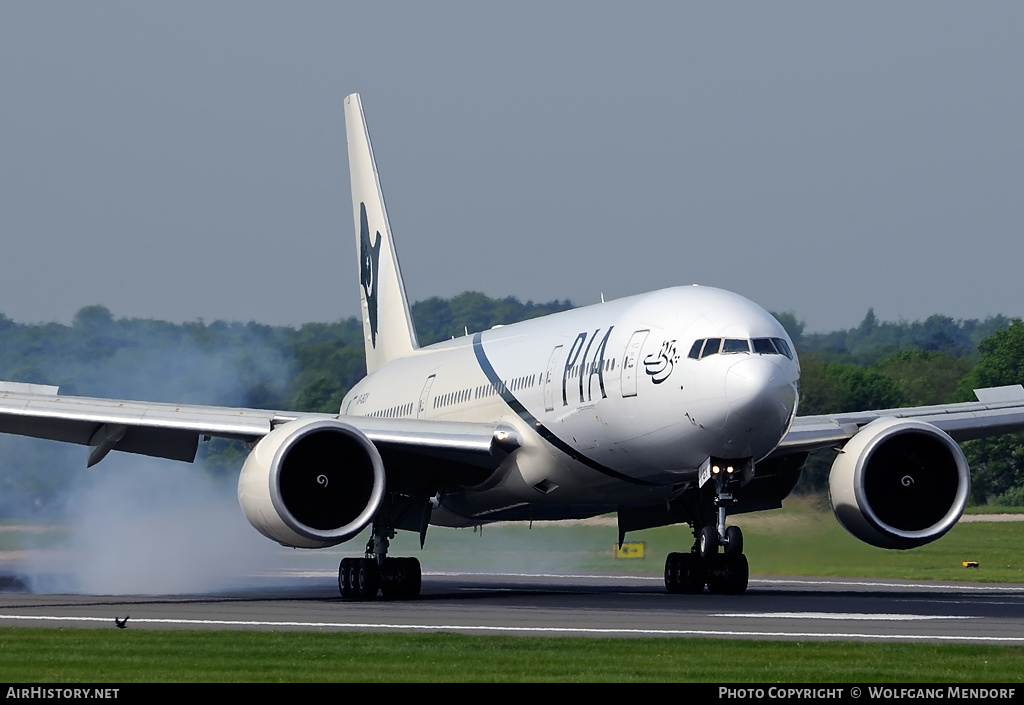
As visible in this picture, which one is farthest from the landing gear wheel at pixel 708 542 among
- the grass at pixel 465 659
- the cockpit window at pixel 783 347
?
the grass at pixel 465 659

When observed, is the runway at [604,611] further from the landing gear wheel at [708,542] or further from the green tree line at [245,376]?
the green tree line at [245,376]

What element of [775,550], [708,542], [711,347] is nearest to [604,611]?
[708,542]

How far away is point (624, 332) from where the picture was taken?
85.3 ft

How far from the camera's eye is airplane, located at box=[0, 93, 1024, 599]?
79.6 feet

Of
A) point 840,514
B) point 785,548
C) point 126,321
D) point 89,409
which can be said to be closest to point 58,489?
point 126,321

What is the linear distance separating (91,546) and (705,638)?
2458cm

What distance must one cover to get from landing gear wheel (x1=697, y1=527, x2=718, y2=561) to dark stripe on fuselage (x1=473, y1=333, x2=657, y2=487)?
5.00ft

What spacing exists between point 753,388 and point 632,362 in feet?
8.20

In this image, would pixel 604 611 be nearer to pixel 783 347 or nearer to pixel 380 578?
pixel 783 347

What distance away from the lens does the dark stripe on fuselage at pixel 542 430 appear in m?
26.4

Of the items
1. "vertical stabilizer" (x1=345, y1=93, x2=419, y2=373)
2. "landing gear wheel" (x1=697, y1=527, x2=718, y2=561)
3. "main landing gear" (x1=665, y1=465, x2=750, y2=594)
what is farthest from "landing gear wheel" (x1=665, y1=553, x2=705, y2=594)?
"vertical stabilizer" (x1=345, y1=93, x2=419, y2=373)

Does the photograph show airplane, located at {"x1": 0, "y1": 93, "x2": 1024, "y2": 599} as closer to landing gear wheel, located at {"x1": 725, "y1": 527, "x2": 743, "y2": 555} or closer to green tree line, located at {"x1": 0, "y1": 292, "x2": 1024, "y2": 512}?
landing gear wheel, located at {"x1": 725, "y1": 527, "x2": 743, "y2": 555}

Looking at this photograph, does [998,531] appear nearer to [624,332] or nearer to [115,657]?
[624,332]

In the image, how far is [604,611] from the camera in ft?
74.8
